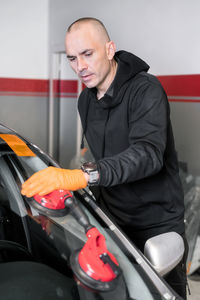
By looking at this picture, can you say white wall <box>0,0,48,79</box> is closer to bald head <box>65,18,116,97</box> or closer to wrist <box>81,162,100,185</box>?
bald head <box>65,18,116,97</box>

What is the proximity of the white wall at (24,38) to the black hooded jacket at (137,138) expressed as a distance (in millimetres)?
3255

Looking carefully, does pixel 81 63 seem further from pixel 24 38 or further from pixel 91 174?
pixel 24 38

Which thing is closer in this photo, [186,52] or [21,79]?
[186,52]

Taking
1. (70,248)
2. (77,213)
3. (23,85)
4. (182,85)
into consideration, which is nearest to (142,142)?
(77,213)

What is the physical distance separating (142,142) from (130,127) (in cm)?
22

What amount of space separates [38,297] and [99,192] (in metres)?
0.84

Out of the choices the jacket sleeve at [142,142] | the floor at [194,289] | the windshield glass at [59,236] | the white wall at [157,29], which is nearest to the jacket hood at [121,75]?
the jacket sleeve at [142,142]

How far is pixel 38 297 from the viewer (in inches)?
37.4

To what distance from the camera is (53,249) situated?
1148 mm

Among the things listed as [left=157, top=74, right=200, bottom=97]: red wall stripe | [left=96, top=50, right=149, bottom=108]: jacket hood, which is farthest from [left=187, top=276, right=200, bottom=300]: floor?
[left=96, top=50, right=149, bottom=108]: jacket hood

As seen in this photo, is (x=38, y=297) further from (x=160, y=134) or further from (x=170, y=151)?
(x=170, y=151)

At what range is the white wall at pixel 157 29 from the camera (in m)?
2.96

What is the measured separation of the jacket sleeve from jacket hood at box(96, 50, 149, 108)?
0.10m

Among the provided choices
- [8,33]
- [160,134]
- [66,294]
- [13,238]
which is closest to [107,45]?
[160,134]
